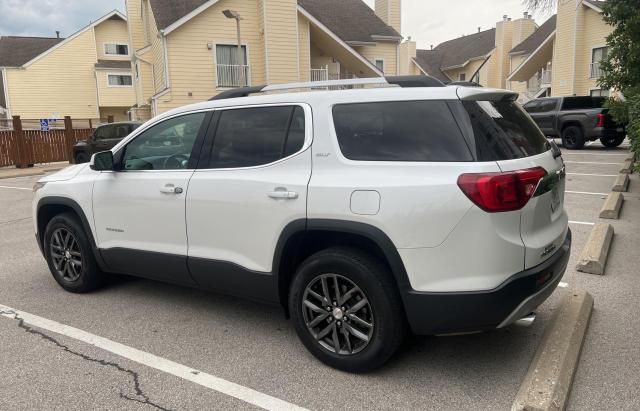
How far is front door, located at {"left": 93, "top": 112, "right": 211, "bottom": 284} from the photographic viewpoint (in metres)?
4.01

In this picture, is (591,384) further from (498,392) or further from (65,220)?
(65,220)

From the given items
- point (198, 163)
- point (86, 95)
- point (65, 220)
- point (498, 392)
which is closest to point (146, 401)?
point (198, 163)

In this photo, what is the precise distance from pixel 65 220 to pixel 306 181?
9.06ft

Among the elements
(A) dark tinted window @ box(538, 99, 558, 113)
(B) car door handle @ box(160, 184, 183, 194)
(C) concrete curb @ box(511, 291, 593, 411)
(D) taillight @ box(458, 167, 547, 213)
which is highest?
(A) dark tinted window @ box(538, 99, 558, 113)

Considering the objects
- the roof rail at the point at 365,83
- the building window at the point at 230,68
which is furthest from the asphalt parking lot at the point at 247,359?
the building window at the point at 230,68

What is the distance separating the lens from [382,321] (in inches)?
121

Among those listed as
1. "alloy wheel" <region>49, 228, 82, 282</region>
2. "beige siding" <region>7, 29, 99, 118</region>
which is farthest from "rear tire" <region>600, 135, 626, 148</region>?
"beige siding" <region>7, 29, 99, 118</region>

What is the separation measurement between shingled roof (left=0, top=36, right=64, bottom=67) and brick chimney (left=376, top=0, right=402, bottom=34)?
2592 centimetres

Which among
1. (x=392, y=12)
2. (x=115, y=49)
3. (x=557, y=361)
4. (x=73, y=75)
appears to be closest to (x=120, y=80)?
(x=115, y=49)

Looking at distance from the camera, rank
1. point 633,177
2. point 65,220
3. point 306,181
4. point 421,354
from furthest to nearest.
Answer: point 633,177 < point 65,220 < point 421,354 < point 306,181

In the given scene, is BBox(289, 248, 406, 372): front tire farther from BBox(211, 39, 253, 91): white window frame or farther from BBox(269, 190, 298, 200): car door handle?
BBox(211, 39, 253, 91): white window frame

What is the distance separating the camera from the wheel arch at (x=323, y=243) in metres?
3.01

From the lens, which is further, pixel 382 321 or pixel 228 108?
pixel 228 108

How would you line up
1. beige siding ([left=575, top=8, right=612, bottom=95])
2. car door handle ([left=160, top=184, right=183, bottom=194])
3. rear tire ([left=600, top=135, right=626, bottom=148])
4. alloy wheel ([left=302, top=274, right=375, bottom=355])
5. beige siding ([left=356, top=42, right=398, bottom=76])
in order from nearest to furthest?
alloy wheel ([left=302, top=274, right=375, bottom=355]) → car door handle ([left=160, top=184, right=183, bottom=194]) → rear tire ([left=600, top=135, right=626, bottom=148]) → beige siding ([left=575, top=8, right=612, bottom=95]) → beige siding ([left=356, top=42, right=398, bottom=76])
